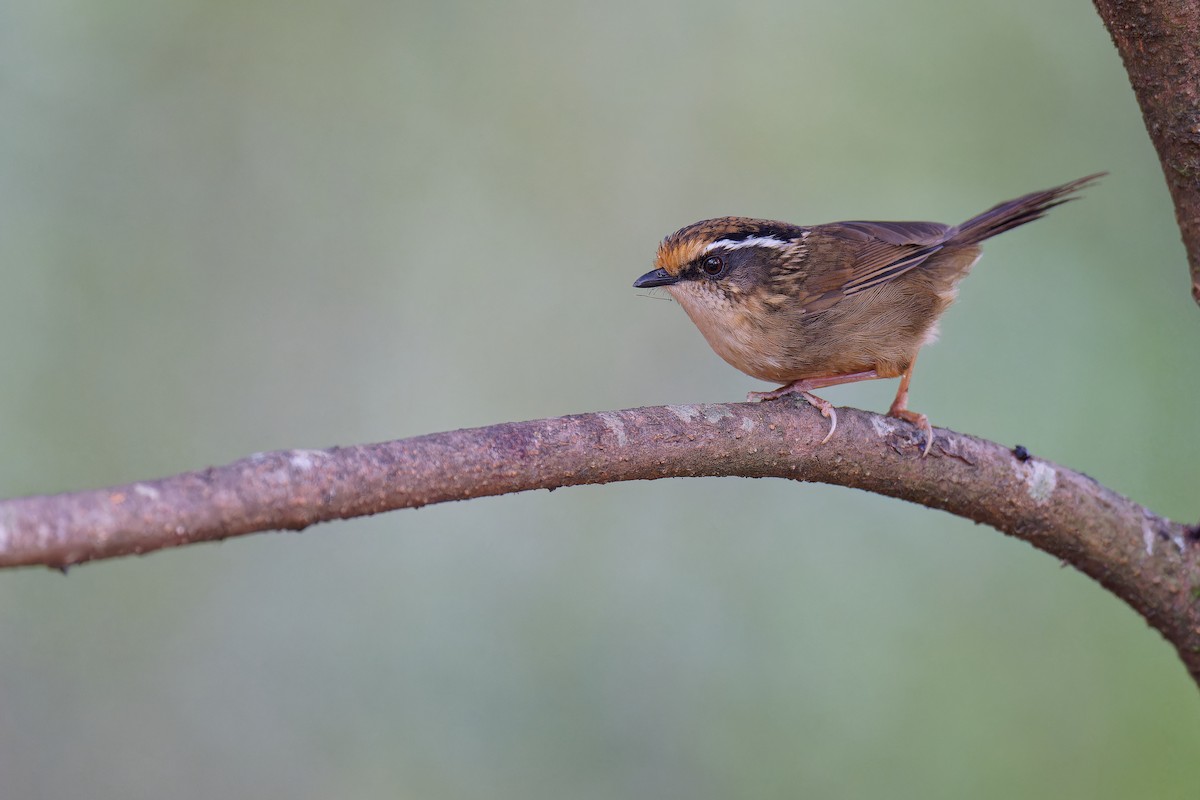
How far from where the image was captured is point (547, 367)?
549cm

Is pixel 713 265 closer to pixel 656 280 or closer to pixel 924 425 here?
pixel 656 280

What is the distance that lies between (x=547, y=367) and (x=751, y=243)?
5.53 feet

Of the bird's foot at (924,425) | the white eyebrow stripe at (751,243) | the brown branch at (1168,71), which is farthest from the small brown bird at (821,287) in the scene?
the brown branch at (1168,71)

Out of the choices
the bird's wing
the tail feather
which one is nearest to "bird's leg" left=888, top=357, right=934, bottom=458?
the bird's wing

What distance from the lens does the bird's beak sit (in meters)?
4.11

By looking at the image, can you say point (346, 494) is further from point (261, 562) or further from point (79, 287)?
point (79, 287)

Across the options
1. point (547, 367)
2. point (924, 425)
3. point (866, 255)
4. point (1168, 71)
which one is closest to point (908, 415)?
point (924, 425)

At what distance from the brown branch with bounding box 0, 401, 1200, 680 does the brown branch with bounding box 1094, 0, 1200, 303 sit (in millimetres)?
1006

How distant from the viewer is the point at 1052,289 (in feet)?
18.8

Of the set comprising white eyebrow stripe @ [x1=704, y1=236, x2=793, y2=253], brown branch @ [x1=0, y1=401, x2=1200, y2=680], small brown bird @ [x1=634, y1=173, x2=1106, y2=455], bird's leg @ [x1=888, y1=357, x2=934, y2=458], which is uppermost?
white eyebrow stripe @ [x1=704, y1=236, x2=793, y2=253]

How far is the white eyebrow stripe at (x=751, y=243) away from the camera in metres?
4.08

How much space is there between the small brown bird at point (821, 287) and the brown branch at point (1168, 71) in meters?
0.58

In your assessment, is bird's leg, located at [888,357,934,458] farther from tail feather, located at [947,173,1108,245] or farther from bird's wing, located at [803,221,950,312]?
tail feather, located at [947,173,1108,245]

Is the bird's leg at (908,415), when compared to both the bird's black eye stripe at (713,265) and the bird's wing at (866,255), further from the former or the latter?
the bird's black eye stripe at (713,265)
